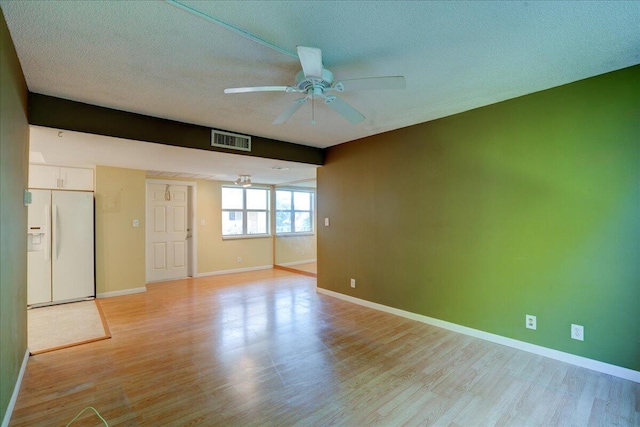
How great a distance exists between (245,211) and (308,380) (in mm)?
5244

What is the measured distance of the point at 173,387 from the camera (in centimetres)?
222

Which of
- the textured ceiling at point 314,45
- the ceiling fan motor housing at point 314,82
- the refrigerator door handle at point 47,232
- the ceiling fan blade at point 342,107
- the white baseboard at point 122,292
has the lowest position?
the white baseboard at point 122,292

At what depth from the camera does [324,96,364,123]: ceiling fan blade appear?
214cm

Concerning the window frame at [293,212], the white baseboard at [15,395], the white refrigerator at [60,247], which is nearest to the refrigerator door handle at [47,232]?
the white refrigerator at [60,247]

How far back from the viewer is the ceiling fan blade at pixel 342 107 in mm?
2140

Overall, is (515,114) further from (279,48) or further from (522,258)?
(279,48)

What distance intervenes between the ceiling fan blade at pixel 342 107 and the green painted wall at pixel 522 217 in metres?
1.49

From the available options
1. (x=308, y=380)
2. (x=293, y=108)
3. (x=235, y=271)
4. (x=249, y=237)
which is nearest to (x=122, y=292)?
(x=235, y=271)

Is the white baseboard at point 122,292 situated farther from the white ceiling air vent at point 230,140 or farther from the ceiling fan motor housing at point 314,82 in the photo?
the ceiling fan motor housing at point 314,82

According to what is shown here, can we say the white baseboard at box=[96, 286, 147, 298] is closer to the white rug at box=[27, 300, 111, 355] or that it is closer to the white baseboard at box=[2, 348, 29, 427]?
the white rug at box=[27, 300, 111, 355]

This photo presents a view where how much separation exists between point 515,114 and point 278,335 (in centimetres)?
328

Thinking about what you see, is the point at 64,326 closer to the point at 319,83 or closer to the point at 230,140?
the point at 230,140

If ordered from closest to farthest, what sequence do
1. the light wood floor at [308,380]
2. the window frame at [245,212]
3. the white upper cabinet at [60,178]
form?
the light wood floor at [308,380] < the white upper cabinet at [60,178] < the window frame at [245,212]

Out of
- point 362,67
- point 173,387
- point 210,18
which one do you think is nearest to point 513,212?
point 362,67
